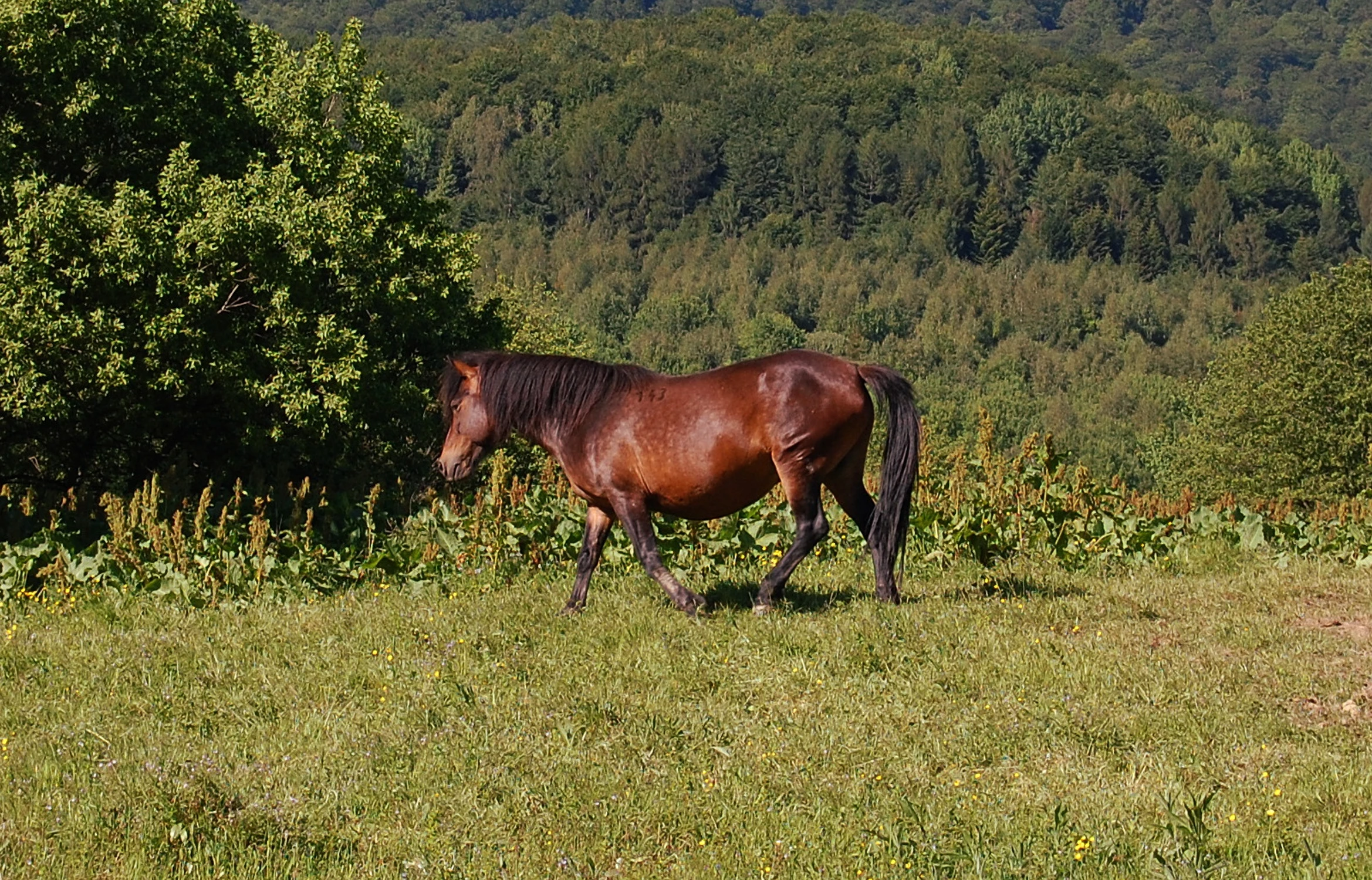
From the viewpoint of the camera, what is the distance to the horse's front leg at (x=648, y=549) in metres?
9.73

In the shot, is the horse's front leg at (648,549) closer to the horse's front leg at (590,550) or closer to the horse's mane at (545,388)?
the horse's front leg at (590,550)

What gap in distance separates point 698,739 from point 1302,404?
1635 inches

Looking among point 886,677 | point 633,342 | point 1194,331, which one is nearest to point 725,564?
point 886,677

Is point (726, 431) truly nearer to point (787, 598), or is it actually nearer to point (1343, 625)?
point (787, 598)

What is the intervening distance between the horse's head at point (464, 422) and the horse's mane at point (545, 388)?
2.9 inches

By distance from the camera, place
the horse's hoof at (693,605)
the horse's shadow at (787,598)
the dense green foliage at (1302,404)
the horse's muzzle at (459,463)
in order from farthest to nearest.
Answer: the dense green foliage at (1302,404) < the horse's muzzle at (459,463) < the horse's shadow at (787,598) < the horse's hoof at (693,605)

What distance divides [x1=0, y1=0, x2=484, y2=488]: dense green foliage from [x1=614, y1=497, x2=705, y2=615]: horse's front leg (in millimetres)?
8107

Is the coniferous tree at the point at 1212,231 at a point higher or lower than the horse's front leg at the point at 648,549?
lower

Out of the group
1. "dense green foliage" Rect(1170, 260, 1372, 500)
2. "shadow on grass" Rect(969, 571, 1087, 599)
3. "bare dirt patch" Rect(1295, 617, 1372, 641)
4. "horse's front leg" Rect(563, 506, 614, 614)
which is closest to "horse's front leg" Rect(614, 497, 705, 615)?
"horse's front leg" Rect(563, 506, 614, 614)

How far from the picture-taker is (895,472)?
399 inches

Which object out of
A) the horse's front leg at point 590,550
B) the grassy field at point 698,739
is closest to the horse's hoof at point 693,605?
the grassy field at point 698,739

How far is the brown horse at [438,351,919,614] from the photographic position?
976cm

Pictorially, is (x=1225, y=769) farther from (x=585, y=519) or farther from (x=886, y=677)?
(x=585, y=519)

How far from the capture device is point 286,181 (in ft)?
63.4
